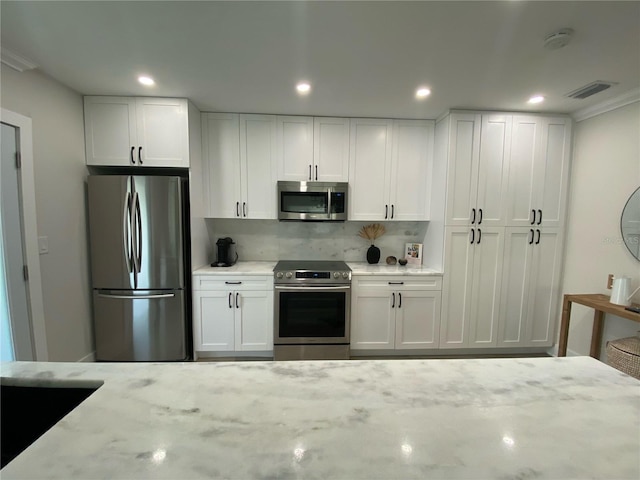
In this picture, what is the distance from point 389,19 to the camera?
58.3 inches

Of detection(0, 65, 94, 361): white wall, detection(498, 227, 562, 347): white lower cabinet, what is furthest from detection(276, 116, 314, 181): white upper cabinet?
detection(498, 227, 562, 347): white lower cabinet

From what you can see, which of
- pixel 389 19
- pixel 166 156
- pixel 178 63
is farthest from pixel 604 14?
pixel 166 156

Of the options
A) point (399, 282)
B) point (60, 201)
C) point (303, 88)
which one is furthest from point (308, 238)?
point (60, 201)

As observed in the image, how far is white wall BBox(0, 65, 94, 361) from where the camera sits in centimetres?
207

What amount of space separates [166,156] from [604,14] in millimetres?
3166

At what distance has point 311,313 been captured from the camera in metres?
2.74

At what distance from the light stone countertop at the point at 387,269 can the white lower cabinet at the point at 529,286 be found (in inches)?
30.9

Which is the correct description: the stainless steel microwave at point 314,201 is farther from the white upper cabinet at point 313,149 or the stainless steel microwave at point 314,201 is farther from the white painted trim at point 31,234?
the white painted trim at point 31,234

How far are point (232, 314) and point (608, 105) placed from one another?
3.96m

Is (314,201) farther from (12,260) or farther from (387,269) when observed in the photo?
(12,260)

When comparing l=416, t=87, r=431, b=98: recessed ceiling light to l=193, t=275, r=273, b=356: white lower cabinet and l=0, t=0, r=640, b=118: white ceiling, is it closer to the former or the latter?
→ l=0, t=0, r=640, b=118: white ceiling

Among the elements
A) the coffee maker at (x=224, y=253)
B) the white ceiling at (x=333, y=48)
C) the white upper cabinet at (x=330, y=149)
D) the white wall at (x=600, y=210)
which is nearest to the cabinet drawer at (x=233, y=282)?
the coffee maker at (x=224, y=253)

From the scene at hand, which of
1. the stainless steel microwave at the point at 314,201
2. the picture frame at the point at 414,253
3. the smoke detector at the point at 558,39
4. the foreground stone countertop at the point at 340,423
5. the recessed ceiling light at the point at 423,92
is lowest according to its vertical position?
the foreground stone countertop at the point at 340,423

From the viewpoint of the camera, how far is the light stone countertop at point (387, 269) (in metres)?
2.81
